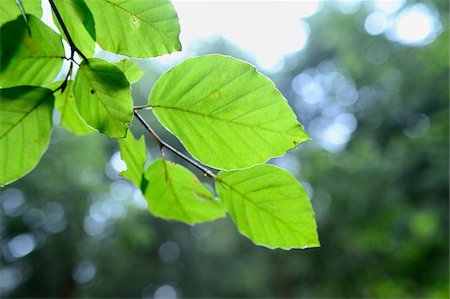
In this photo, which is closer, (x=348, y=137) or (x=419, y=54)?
(x=419, y=54)

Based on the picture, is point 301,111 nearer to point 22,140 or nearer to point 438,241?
point 438,241

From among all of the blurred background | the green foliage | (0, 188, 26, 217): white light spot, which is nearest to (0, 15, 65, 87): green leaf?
the green foliage

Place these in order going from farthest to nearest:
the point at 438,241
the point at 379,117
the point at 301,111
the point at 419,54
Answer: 1. the point at 301,111
2. the point at 379,117
3. the point at 419,54
4. the point at 438,241

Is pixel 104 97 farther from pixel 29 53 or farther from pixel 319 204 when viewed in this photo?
pixel 319 204

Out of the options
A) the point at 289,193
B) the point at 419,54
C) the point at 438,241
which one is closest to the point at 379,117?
the point at 419,54

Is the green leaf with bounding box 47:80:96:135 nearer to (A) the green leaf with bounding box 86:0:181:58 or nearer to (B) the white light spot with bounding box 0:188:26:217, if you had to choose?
(A) the green leaf with bounding box 86:0:181:58

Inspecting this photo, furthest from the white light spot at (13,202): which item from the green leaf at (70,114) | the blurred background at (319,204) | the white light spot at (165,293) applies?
the green leaf at (70,114)
